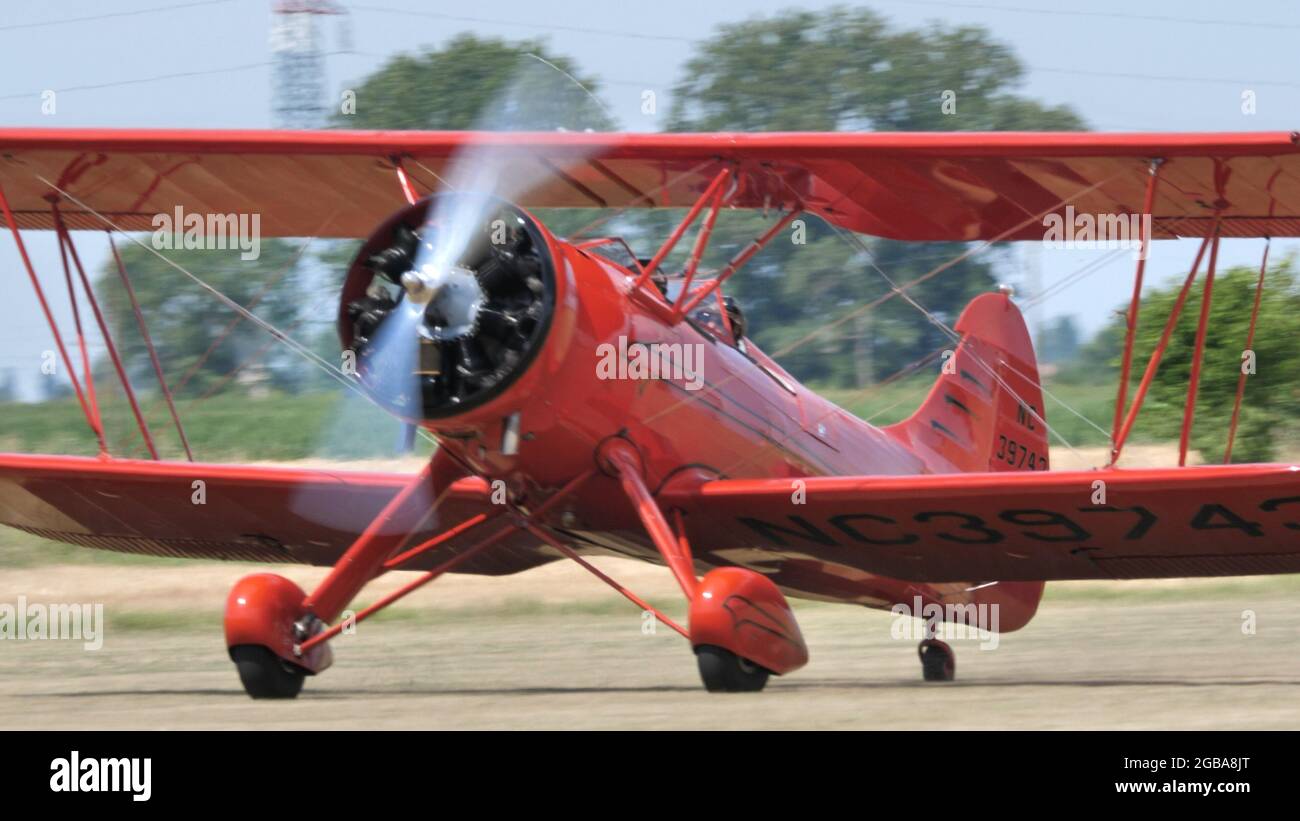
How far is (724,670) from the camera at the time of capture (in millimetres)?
8266

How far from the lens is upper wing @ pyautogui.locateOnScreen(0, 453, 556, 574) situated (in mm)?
10273

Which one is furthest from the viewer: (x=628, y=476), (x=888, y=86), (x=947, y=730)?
(x=888, y=86)

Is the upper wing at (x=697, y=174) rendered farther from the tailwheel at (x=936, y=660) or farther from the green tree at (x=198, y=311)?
the green tree at (x=198, y=311)

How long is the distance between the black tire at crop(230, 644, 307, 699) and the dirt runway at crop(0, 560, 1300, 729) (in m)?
0.10

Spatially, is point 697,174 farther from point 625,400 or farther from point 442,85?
point 442,85

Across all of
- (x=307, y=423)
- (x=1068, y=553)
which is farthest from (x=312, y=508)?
(x=307, y=423)

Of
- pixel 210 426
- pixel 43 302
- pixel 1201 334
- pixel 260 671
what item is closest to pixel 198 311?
pixel 210 426

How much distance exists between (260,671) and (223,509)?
207 cm

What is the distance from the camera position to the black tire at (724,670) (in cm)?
823

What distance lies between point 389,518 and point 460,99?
29.5m

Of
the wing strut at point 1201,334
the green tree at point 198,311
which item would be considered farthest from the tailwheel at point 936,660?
the green tree at point 198,311

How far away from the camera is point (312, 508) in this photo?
10594 mm

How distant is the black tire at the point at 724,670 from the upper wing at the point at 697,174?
2.52m

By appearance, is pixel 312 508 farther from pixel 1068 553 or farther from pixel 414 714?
pixel 1068 553
